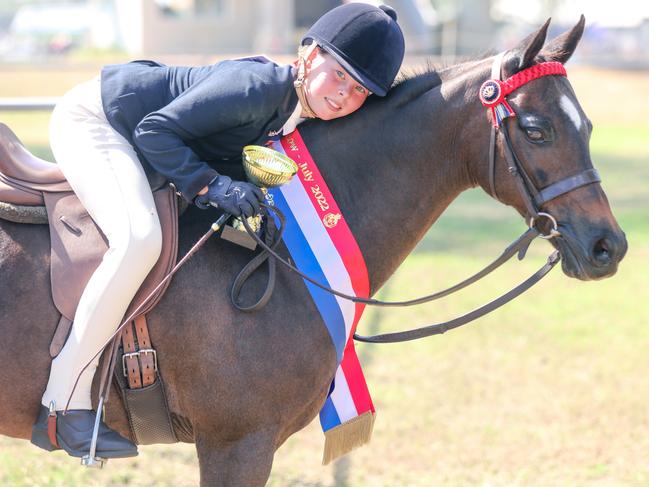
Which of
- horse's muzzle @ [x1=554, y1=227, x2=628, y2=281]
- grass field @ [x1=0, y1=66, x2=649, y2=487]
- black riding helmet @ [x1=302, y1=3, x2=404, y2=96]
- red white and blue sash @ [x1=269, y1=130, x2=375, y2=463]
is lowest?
grass field @ [x1=0, y1=66, x2=649, y2=487]

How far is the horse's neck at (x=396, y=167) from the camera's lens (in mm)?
3277

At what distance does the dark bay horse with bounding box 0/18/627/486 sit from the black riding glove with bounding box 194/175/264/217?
23cm

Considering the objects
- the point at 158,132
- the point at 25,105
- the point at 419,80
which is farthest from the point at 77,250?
the point at 25,105

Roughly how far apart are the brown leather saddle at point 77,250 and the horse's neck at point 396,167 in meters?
0.68

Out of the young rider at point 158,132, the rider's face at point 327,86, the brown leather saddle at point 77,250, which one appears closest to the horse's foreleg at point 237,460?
the brown leather saddle at point 77,250

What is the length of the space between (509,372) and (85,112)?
4.77 metres

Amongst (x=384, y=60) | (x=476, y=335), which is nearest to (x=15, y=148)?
(x=384, y=60)

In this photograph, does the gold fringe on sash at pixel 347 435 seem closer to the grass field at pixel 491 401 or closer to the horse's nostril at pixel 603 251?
the horse's nostril at pixel 603 251

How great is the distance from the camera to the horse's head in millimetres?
3027

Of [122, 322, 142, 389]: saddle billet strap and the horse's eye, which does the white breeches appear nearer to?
[122, 322, 142, 389]: saddle billet strap

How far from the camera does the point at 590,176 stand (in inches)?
120

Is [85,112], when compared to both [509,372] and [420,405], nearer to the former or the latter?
[420,405]

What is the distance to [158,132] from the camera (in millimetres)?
3012

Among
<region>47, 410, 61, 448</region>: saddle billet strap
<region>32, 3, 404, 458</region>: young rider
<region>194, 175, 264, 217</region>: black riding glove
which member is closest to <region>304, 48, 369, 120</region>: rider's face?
<region>32, 3, 404, 458</region>: young rider
